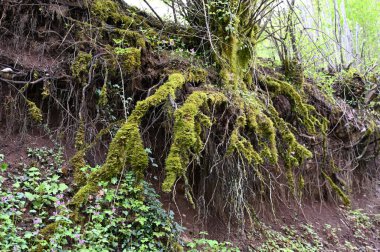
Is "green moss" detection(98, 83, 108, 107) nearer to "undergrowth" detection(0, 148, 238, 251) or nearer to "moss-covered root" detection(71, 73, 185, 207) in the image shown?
"undergrowth" detection(0, 148, 238, 251)

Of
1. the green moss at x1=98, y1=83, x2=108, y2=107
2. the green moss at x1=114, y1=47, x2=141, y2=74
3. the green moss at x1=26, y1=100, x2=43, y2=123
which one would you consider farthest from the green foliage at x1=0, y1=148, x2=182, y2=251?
the green moss at x1=114, y1=47, x2=141, y2=74

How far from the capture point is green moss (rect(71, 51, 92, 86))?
3930 millimetres

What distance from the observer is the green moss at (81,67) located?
3.93 metres

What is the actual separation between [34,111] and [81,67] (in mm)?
771

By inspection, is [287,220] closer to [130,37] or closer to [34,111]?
[130,37]

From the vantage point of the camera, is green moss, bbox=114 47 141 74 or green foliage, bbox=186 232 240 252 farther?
green moss, bbox=114 47 141 74

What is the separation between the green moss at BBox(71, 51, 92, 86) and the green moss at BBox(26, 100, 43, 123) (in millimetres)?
595

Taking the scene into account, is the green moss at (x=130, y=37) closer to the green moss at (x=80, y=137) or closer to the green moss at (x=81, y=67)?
the green moss at (x=81, y=67)

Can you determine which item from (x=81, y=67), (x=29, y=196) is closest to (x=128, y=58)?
(x=81, y=67)

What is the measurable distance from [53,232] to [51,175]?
2.77 ft

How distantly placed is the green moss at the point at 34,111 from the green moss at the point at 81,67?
0.60m

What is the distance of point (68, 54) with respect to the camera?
414 centimetres

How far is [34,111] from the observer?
375 cm

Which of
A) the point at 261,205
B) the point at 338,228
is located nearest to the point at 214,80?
the point at 261,205
